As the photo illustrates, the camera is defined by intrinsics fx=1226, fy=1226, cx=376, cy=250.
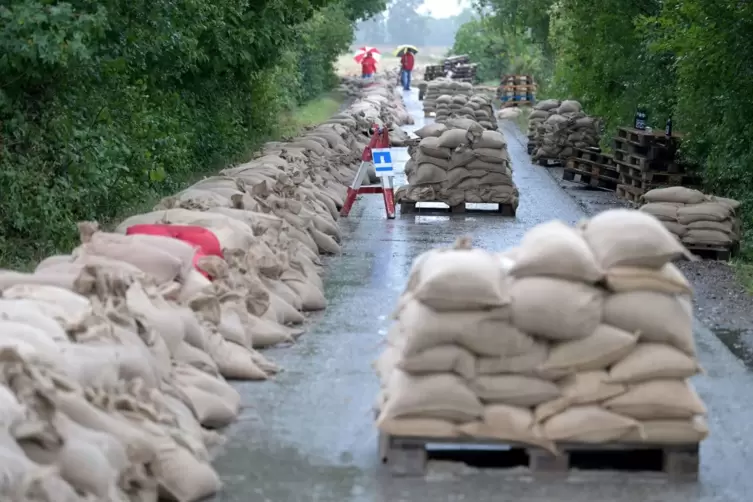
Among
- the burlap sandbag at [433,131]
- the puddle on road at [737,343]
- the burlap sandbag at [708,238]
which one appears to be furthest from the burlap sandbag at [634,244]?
Answer: the burlap sandbag at [433,131]

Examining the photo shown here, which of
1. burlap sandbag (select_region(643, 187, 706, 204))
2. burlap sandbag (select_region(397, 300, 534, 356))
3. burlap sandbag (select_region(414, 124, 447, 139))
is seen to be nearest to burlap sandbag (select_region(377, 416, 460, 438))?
burlap sandbag (select_region(397, 300, 534, 356))

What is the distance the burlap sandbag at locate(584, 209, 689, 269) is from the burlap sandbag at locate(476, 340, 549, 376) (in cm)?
58

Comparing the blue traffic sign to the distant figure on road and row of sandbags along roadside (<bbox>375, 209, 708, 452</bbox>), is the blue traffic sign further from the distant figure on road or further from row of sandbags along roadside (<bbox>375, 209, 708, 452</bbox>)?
the distant figure on road

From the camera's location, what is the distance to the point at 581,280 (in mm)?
6316

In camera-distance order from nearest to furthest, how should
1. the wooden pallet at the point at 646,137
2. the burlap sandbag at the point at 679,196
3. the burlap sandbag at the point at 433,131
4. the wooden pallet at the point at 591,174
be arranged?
the burlap sandbag at the point at 679,196 < the burlap sandbag at the point at 433,131 < the wooden pallet at the point at 646,137 < the wooden pallet at the point at 591,174

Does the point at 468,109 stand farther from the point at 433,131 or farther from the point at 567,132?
the point at 433,131

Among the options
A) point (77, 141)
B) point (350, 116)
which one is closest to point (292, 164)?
point (77, 141)

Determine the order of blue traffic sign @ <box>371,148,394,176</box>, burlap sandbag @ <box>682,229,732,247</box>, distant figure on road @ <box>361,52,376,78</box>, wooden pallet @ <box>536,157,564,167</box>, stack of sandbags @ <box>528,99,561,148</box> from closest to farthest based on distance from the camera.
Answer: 1. burlap sandbag @ <box>682,229,732,247</box>
2. blue traffic sign @ <box>371,148,394,176</box>
3. wooden pallet @ <box>536,157,564,167</box>
4. stack of sandbags @ <box>528,99,561,148</box>
5. distant figure on road @ <box>361,52,376,78</box>

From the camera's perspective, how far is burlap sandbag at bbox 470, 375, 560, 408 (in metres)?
6.19

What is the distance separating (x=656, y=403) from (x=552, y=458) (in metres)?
0.59

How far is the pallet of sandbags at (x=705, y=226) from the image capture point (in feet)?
43.0

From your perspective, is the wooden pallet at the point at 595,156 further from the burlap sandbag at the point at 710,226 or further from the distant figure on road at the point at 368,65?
the distant figure on road at the point at 368,65

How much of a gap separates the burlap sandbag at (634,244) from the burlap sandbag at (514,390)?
28.1 inches

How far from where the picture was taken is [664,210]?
13453 mm
